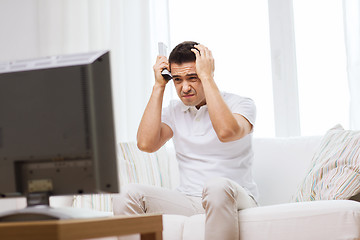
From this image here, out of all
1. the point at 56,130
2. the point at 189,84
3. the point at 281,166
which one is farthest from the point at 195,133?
the point at 56,130

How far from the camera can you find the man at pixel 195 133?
219cm

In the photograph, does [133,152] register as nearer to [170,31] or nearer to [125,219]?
[170,31]

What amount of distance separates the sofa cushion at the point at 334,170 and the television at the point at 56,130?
3.79 ft

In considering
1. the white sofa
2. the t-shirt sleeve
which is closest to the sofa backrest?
the white sofa

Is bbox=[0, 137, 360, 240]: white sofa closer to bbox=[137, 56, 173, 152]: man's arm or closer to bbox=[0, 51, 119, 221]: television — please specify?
bbox=[137, 56, 173, 152]: man's arm

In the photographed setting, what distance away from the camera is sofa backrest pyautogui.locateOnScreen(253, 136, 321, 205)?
Answer: 257 centimetres

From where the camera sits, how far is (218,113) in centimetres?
221

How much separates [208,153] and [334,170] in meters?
0.57

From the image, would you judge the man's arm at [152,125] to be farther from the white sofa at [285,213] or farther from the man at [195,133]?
the white sofa at [285,213]

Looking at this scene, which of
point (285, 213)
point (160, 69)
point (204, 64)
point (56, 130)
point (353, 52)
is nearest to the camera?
point (56, 130)

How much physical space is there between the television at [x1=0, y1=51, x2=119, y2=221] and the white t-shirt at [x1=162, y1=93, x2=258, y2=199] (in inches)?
43.5

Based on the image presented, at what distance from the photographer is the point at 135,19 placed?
3.85 metres

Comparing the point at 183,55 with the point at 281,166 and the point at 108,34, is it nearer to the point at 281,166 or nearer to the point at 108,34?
the point at 281,166

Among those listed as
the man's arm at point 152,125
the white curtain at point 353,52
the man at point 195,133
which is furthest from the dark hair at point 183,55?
the white curtain at point 353,52
